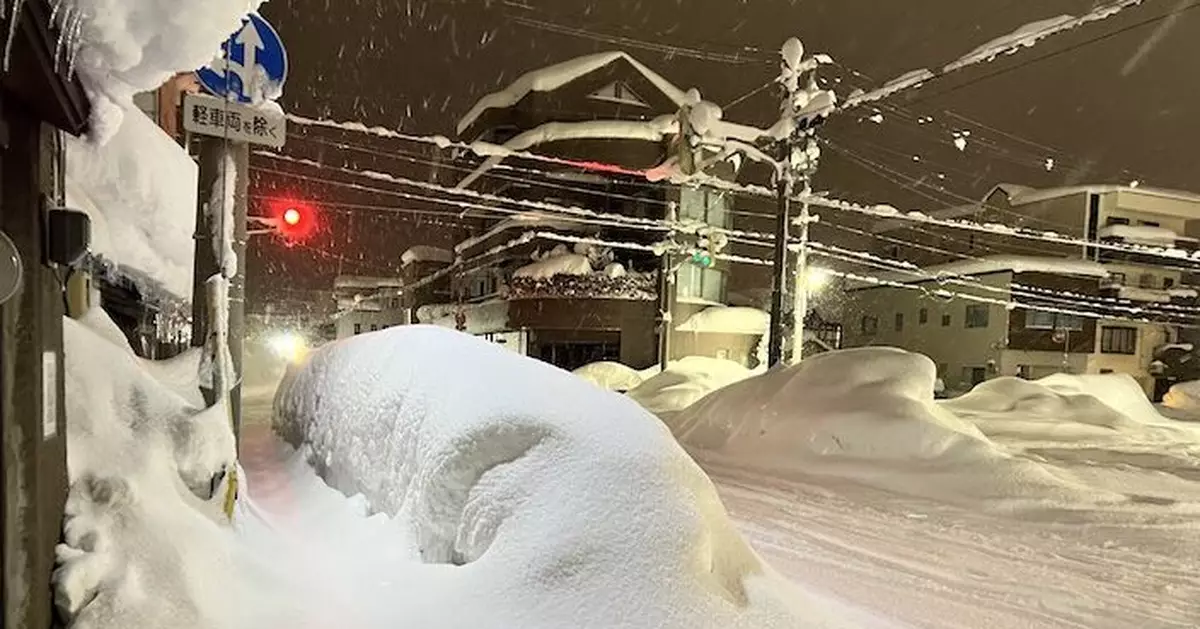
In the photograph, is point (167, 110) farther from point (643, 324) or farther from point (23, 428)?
point (643, 324)

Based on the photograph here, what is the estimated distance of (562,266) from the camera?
3238cm

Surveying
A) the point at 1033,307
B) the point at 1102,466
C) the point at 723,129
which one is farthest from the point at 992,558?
the point at 1033,307

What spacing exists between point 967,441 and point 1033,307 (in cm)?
2663

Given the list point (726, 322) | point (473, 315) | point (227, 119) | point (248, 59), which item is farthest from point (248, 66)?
point (473, 315)

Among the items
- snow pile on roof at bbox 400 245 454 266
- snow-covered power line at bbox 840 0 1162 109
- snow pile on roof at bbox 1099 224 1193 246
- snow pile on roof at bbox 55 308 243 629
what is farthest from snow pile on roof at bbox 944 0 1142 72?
snow pile on roof at bbox 400 245 454 266

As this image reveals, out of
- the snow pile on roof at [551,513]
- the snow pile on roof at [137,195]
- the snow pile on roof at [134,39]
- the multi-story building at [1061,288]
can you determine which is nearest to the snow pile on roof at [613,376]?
the multi-story building at [1061,288]

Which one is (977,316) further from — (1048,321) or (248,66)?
(248,66)

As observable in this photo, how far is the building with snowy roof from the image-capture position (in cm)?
3294

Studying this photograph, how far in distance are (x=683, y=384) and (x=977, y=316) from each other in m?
19.8

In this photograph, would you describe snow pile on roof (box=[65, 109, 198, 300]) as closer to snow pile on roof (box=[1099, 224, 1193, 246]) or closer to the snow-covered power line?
the snow-covered power line

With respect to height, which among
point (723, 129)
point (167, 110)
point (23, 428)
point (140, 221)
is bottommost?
point (23, 428)

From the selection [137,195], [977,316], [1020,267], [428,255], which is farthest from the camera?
[428,255]

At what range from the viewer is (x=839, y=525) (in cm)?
843

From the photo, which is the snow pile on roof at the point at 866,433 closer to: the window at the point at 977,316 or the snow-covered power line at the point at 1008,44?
the snow-covered power line at the point at 1008,44
